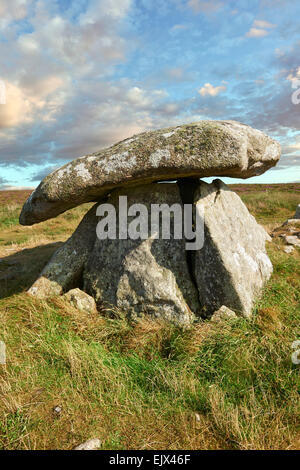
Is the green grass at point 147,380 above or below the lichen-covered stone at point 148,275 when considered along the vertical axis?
below

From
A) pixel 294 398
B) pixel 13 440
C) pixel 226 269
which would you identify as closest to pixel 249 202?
pixel 226 269

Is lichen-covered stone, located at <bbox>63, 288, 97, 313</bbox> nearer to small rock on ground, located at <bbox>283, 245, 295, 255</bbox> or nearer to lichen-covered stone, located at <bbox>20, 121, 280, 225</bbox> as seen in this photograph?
lichen-covered stone, located at <bbox>20, 121, 280, 225</bbox>

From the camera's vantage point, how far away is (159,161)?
489 cm

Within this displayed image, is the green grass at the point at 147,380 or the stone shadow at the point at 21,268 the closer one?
the green grass at the point at 147,380

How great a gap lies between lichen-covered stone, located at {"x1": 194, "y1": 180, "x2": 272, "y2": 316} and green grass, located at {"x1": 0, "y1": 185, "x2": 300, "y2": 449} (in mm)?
377

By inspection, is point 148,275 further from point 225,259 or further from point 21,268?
point 21,268

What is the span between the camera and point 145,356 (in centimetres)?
461

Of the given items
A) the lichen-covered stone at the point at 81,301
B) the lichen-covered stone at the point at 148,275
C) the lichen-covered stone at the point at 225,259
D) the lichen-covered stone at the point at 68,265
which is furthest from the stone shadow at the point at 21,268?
the lichen-covered stone at the point at 225,259

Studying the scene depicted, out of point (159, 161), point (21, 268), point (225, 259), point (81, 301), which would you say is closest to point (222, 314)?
point (225, 259)

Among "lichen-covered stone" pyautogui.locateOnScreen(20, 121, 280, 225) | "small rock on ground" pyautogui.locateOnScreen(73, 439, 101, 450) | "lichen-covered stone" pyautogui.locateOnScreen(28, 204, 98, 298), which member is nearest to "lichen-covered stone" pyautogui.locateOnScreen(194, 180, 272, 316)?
"lichen-covered stone" pyautogui.locateOnScreen(20, 121, 280, 225)

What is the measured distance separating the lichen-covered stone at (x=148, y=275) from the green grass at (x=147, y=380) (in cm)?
31

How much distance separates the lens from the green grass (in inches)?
132

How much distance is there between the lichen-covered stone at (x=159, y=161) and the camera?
4738mm

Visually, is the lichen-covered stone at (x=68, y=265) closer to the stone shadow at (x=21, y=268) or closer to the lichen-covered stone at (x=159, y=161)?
the stone shadow at (x=21, y=268)
